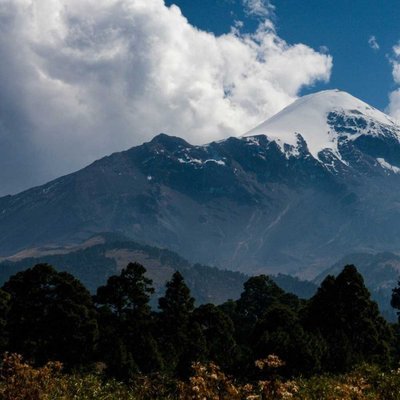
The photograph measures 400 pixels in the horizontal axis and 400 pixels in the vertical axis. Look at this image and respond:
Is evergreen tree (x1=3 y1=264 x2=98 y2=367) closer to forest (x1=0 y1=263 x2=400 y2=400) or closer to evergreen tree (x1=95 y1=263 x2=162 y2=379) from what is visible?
forest (x1=0 y1=263 x2=400 y2=400)

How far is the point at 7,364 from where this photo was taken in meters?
28.7

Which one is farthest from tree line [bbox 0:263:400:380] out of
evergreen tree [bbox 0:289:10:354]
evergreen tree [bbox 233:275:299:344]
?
evergreen tree [bbox 233:275:299:344]

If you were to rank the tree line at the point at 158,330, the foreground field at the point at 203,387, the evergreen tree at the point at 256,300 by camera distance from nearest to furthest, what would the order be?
1. the foreground field at the point at 203,387
2. the tree line at the point at 158,330
3. the evergreen tree at the point at 256,300

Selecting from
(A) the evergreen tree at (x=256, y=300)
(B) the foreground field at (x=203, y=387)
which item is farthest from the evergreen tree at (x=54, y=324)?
(A) the evergreen tree at (x=256, y=300)

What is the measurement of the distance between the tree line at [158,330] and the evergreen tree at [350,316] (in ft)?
0.36

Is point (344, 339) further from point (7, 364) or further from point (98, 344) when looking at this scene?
point (7, 364)

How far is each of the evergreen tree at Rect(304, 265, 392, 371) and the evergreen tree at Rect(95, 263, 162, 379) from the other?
1828 cm

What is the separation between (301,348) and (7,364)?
127 ft

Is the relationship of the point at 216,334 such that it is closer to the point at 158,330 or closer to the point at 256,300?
the point at 158,330

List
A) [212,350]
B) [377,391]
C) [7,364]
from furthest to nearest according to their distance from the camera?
[212,350], [377,391], [7,364]

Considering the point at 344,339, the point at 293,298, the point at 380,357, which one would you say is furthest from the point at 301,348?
the point at 293,298

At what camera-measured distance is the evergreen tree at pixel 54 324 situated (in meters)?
71.1

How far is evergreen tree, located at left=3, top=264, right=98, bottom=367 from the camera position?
233 ft

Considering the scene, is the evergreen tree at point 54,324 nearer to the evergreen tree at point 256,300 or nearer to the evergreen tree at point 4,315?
the evergreen tree at point 4,315
